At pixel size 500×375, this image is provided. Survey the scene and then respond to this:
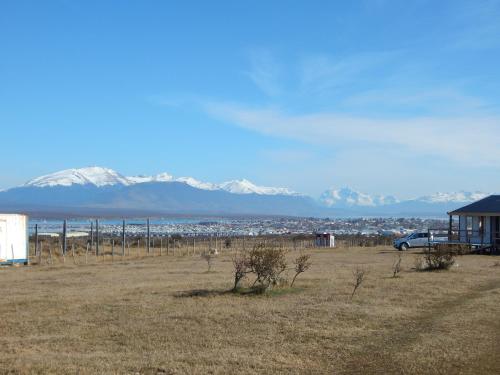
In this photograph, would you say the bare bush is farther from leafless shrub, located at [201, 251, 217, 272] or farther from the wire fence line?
leafless shrub, located at [201, 251, 217, 272]

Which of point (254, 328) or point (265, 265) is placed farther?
point (265, 265)

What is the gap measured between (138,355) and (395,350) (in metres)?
4.18

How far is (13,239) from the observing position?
1364 inches

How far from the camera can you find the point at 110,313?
1512 cm

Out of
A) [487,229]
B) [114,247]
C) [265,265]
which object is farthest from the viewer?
[114,247]

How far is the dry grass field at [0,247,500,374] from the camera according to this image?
1021 cm

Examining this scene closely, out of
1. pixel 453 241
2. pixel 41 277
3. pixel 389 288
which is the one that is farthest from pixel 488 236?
pixel 41 277

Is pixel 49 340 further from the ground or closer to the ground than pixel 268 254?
closer to the ground

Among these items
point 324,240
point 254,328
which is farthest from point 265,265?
point 324,240

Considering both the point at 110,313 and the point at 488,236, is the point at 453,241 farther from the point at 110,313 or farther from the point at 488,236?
the point at 110,313

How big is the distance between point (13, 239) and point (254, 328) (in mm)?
24680

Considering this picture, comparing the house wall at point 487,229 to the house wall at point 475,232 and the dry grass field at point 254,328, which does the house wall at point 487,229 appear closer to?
the house wall at point 475,232

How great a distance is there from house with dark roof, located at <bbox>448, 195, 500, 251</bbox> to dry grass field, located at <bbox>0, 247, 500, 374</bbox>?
20141 millimetres

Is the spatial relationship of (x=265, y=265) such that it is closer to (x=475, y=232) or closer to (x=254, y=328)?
(x=254, y=328)
